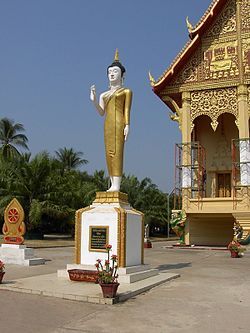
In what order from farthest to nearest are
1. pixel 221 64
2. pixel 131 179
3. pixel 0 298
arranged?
pixel 131 179 < pixel 221 64 < pixel 0 298

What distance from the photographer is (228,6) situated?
2106cm

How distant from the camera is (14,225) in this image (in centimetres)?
1188

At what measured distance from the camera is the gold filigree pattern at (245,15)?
67.1ft

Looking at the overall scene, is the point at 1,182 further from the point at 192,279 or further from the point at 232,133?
the point at 192,279

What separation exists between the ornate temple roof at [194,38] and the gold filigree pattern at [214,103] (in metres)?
1.57

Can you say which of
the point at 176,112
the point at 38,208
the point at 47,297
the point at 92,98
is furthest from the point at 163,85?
the point at 47,297

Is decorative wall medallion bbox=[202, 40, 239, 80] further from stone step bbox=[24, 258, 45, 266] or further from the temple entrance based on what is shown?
stone step bbox=[24, 258, 45, 266]

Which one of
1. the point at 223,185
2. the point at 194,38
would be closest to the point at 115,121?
the point at 194,38

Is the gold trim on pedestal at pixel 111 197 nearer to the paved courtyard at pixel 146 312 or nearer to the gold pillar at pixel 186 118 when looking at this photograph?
the paved courtyard at pixel 146 312

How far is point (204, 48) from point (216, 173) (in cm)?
647

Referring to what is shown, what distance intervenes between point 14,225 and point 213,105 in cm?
1228

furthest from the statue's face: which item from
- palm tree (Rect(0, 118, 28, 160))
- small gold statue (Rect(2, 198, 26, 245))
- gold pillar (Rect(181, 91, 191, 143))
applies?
palm tree (Rect(0, 118, 28, 160))

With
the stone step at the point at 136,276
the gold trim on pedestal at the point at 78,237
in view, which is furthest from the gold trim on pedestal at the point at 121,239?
the gold trim on pedestal at the point at 78,237

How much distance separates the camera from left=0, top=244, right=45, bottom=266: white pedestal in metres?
11.4
